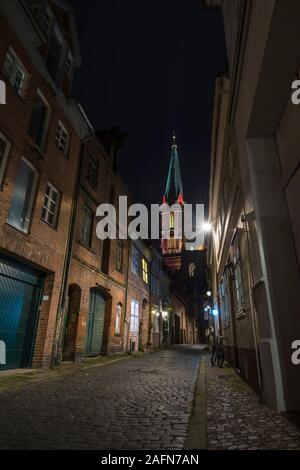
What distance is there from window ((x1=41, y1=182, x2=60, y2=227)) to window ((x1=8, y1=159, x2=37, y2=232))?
0.85 meters

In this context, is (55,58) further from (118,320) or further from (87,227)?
(118,320)

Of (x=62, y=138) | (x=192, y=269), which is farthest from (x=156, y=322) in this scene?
(x=192, y=269)

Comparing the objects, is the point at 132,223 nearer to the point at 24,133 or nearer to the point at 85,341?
the point at 85,341

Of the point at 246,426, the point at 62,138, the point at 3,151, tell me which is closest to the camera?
the point at 246,426

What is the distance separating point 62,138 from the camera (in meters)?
12.1

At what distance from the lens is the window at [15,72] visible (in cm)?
893

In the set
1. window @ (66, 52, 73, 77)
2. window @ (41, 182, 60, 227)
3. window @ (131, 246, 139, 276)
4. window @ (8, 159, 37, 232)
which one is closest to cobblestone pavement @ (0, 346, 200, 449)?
window @ (8, 159, 37, 232)

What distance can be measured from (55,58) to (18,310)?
10885 millimetres

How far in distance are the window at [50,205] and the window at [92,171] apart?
3.57 m

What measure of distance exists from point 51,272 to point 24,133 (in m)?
4.95

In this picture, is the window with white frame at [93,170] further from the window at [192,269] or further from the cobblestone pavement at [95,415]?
the window at [192,269]

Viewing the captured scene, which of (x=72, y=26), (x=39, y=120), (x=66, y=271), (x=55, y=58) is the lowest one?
(x=66, y=271)

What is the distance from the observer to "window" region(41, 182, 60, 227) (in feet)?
34.1
